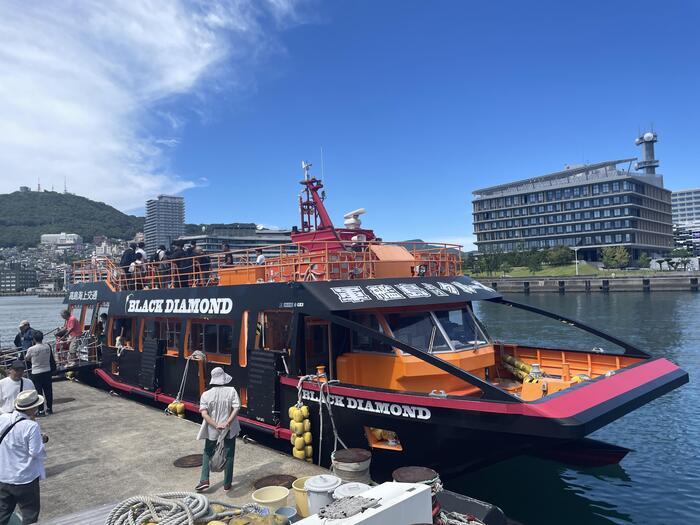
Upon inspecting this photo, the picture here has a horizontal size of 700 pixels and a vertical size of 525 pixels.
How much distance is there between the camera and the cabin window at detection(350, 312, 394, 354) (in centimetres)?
870

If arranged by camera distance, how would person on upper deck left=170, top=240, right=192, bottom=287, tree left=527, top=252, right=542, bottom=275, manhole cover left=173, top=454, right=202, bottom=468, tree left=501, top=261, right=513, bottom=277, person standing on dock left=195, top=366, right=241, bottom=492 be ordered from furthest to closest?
tree left=501, top=261, right=513, bottom=277 → tree left=527, top=252, right=542, bottom=275 → person on upper deck left=170, top=240, right=192, bottom=287 → manhole cover left=173, top=454, right=202, bottom=468 → person standing on dock left=195, top=366, right=241, bottom=492

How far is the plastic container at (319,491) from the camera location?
5355 millimetres

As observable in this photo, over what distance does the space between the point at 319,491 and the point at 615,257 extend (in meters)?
98.0

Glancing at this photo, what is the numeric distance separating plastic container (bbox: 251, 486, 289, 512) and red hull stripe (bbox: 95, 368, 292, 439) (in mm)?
2583

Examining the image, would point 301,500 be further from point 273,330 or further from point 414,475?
point 273,330

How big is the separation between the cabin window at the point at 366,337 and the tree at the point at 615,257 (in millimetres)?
93085

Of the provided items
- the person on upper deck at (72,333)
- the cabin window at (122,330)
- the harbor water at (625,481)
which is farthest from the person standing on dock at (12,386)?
the person on upper deck at (72,333)

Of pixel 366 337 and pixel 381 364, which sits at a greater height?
pixel 366 337

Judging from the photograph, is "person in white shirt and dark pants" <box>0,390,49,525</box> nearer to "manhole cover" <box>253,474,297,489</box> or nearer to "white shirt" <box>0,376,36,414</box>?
"white shirt" <box>0,376,36,414</box>

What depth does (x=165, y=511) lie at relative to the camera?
513 centimetres

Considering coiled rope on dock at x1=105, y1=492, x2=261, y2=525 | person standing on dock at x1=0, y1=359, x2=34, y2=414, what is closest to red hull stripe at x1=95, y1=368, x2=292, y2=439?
coiled rope on dock at x1=105, y1=492, x2=261, y2=525

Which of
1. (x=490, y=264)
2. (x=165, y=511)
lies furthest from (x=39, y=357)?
(x=490, y=264)

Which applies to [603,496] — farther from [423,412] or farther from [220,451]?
[220,451]

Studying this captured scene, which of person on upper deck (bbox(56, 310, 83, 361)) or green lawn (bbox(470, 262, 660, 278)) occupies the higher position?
green lawn (bbox(470, 262, 660, 278))
